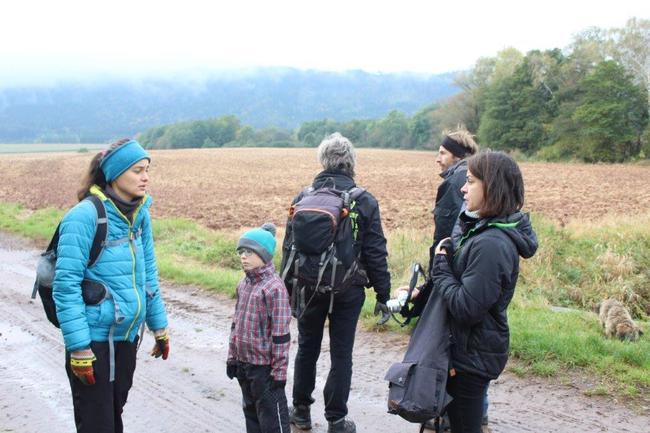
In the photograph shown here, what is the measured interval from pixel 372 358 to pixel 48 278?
11.9 ft

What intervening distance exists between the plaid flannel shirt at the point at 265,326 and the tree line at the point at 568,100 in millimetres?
46563

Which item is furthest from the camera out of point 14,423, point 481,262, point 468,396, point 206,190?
point 206,190

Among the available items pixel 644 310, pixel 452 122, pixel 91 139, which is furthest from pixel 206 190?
pixel 91 139

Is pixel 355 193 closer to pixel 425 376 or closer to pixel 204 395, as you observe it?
pixel 425 376

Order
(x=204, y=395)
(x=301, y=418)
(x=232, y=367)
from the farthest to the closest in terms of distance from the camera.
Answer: (x=204, y=395) → (x=301, y=418) → (x=232, y=367)

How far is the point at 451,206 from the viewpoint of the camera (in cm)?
434

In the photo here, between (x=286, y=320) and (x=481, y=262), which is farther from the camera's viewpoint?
(x=286, y=320)

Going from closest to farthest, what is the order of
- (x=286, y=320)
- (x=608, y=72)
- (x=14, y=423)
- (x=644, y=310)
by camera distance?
1. (x=286, y=320)
2. (x=14, y=423)
3. (x=644, y=310)
4. (x=608, y=72)

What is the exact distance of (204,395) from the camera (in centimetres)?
512

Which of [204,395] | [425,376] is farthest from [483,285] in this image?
[204,395]

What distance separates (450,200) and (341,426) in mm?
1859

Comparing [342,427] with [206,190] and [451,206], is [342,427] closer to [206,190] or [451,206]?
[451,206]

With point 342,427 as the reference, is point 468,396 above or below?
above

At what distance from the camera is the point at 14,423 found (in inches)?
182
